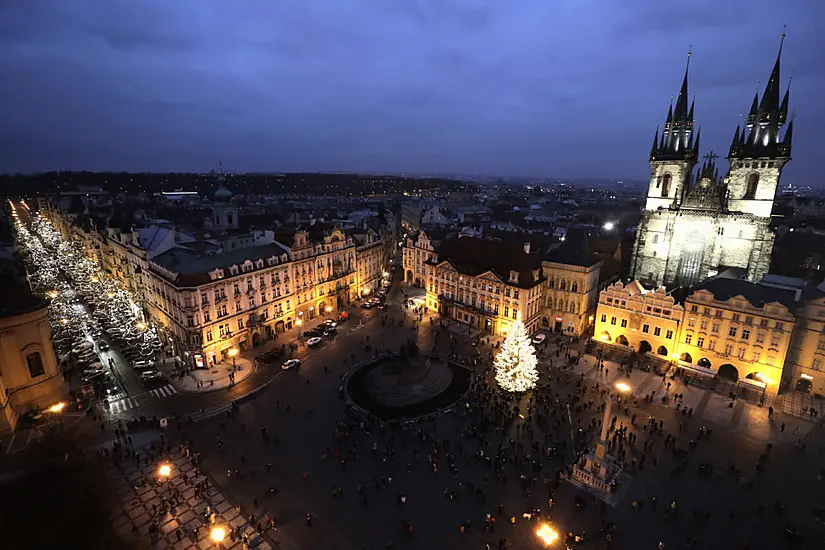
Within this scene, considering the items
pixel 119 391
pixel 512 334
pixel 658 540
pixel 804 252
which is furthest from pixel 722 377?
pixel 119 391

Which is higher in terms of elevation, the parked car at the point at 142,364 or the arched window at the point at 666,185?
the arched window at the point at 666,185

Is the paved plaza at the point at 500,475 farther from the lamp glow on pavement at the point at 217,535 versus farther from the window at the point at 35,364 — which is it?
the window at the point at 35,364

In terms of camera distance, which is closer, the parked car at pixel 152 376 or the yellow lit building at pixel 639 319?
the parked car at pixel 152 376

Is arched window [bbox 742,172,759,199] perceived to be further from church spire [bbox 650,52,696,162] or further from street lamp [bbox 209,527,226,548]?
street lamp [bbox 209,527,226,548]

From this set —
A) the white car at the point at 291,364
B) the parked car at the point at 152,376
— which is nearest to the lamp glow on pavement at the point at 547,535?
the white car at the point at 291,364

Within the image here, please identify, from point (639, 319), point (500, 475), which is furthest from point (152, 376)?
point (639, 319)

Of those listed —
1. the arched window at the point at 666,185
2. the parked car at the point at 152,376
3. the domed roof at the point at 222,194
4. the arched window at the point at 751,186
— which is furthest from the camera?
the domed roof at the point at 222,194

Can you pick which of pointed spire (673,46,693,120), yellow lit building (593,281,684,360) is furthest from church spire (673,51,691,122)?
yellow lit building (593,281,684,360)

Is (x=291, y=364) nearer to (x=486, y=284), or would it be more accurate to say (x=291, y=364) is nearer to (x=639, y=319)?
(x=486, y=284)
